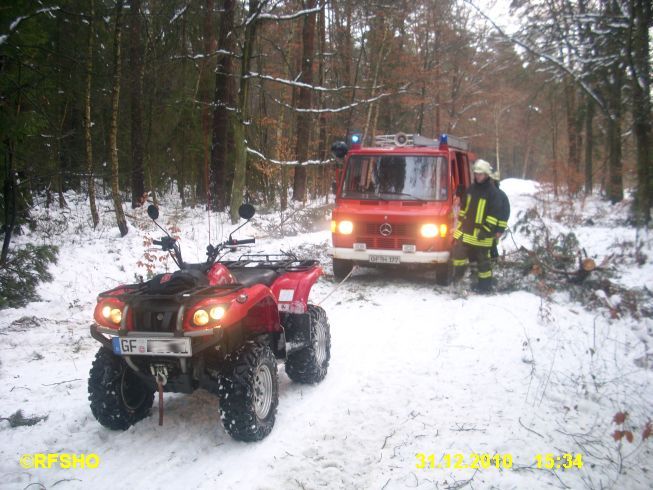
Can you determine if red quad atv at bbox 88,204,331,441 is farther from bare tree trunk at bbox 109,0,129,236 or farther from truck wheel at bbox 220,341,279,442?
bare tree trunk at bbox 109,0,129,236

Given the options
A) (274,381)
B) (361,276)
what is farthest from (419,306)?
(274,381)

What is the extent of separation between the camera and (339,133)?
76.9 ft

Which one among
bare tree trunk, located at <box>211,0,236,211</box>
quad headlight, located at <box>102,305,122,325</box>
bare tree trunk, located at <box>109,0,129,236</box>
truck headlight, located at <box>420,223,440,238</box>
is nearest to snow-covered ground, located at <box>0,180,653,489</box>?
quad headlight, located at <box>102,305,122,325</box>

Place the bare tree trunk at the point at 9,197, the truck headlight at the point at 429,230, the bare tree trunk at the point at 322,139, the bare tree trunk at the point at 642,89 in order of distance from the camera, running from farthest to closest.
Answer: the bare tree trunk at the point at 322,139, the truck headlight at the point at 429,230, the bare tree trunk at the point at 9,197, the bare tree trunk at the point at 642,89

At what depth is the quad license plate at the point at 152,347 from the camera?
3.30 metres

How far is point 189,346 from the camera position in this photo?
3293 mm

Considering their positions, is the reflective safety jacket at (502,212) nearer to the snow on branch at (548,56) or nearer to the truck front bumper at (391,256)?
the truck front bumper at (391,256)

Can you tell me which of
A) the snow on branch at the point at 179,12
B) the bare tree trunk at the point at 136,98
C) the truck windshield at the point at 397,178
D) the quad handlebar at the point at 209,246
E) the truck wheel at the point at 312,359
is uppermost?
the snow on branch at the point at 179,12

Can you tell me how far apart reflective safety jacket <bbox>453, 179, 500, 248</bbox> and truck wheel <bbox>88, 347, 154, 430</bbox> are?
18.9 ft

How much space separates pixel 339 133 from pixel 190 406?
804 inches

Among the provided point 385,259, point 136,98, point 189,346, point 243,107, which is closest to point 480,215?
point 385,259

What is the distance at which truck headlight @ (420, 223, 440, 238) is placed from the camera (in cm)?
809

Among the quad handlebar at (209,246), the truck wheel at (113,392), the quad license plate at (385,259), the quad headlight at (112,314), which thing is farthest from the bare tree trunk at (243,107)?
the quad headlight at (112,314)

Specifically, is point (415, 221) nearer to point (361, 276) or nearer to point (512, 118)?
point (361, 276)
